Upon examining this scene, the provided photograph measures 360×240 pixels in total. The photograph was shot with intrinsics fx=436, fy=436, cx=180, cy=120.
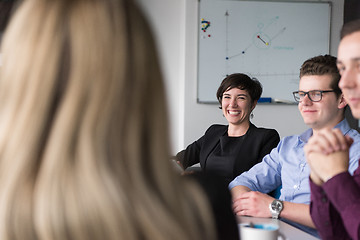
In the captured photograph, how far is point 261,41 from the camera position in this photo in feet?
16.3

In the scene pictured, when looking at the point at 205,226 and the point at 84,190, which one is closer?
the point at 84,190

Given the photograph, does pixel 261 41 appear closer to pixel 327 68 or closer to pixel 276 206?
pixel 327 68

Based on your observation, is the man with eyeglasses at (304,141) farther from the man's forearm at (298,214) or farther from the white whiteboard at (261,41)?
the white whiteboard at (261,41)

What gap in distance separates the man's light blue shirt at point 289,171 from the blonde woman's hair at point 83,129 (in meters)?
1.58

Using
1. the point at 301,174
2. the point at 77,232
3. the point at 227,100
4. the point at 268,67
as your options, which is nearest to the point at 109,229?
the point at 77,232

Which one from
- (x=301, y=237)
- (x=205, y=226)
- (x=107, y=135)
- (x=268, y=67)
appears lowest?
(x=301, y=237)

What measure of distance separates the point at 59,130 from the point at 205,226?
0.88 ft

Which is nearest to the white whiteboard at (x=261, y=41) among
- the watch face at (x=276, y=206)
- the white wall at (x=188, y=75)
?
the white wall at (x=188, y=75)

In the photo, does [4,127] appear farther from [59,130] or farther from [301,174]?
[301,174]

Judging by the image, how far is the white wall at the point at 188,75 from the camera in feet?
16.1

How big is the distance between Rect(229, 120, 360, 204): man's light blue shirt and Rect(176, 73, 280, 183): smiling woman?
368mm

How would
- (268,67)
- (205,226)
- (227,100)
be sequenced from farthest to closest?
(268,67)
(227,100)
(205,226)

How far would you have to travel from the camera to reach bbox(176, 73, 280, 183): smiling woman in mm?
2729

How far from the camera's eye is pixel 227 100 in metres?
3.00
